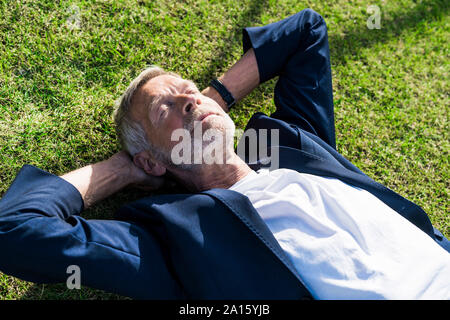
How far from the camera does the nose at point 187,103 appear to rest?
265 cm

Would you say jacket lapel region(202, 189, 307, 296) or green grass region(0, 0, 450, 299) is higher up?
green grass region(0, 0, 450, 299)

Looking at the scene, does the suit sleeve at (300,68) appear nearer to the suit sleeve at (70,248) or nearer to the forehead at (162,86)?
the forehead at (162,86)

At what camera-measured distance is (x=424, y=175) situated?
357cm

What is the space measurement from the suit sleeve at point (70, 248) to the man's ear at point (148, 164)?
21.1 inches

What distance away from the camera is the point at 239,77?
3.25 metres

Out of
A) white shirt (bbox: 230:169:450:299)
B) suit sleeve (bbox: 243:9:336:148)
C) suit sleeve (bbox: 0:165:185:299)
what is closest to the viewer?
suit sleeve (bbox: 0:165:185:299)

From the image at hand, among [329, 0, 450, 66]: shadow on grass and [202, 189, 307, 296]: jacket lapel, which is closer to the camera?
[202, 189, 307, 296]: jacket lapel

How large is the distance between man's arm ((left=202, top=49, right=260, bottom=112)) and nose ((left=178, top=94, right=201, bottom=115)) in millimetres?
561

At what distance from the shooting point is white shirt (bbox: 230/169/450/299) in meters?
2.26

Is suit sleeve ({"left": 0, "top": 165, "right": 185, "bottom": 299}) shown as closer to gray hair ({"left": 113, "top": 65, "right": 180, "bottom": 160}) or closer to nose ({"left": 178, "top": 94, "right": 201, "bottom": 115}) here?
gray hair ({"left": 113, "top": 65, "right": 180, "bottom": 160})

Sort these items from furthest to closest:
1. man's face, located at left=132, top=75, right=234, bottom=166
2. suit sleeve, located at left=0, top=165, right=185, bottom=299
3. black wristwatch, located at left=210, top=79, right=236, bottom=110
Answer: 1. black wristwatch, located at left=210, top=79, right=236, bottom=110
2. man's face, located at left=132, top=75, right=234, bottom=166
3. suit sleeve, located at left=0, top=165, right=185, bottom=299

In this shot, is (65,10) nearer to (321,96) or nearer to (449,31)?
(321,96)

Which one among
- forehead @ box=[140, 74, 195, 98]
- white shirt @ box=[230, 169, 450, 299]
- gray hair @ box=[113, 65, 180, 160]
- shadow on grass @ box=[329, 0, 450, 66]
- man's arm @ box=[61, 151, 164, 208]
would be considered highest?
shadow on grass @ box=[329, 0, 450, 66]

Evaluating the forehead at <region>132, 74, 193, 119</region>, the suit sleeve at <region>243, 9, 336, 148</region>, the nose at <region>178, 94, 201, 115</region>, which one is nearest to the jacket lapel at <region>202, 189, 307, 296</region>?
the nose at <region>178, 94, 201, 115</region>
